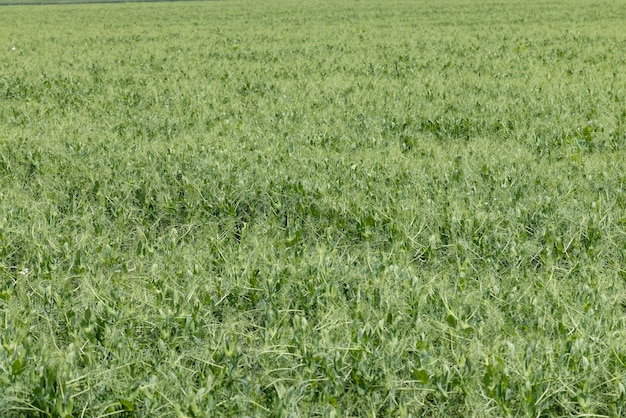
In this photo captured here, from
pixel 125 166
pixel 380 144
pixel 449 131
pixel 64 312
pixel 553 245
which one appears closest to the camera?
pixel 64 312

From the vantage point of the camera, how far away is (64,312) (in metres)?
3.27

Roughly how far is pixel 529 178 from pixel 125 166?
3125 mm

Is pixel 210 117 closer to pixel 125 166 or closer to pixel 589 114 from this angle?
pixel 125 166

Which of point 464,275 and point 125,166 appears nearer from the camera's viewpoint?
point 464,275

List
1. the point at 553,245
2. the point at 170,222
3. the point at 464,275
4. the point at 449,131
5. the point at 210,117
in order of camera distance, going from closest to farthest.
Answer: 1. the point at 464,275
2. the point at 553,245
3. the point at 170,222
4. the point at 449,131
5. the point at 210,117

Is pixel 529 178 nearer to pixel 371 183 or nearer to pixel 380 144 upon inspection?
pixel 371 183

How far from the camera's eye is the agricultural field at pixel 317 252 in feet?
8.81

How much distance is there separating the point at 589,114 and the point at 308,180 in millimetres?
3507

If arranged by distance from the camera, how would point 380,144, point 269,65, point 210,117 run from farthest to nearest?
point 269,65 < point 210,117 < point 380,144

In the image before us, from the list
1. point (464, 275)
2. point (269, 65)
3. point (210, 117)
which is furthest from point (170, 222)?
point (269, 65)

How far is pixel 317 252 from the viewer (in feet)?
13.0

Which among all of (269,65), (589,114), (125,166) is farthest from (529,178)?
(269,65)

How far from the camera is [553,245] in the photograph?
12.8 feet

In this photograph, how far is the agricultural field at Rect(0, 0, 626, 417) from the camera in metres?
2.69
